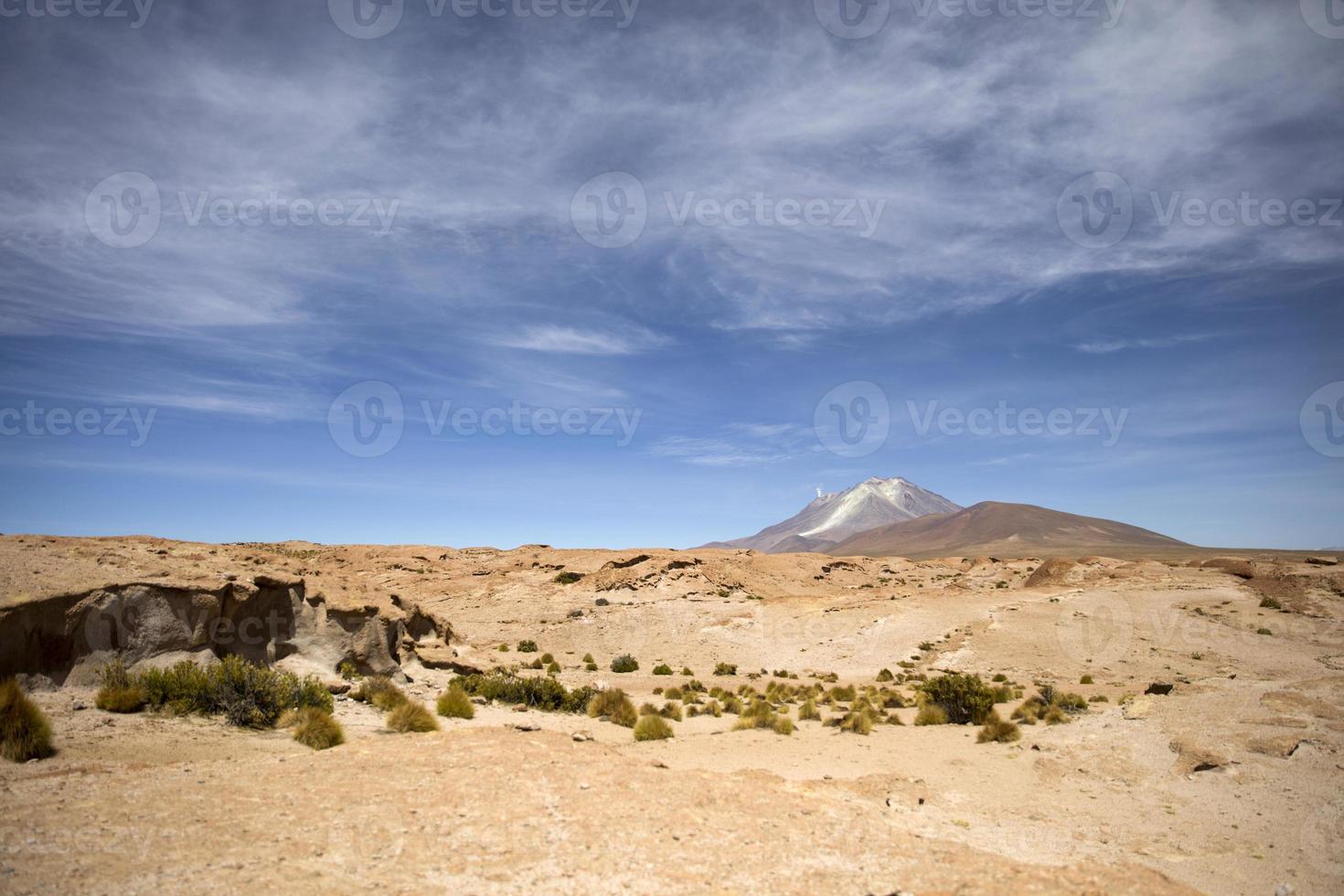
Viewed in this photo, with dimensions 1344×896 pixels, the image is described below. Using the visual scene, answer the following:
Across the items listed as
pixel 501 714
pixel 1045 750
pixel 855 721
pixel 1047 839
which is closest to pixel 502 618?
pixel 501 714

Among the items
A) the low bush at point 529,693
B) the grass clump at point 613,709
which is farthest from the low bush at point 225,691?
the grass clump at point 613,709

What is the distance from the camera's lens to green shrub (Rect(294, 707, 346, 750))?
1017 centimetres

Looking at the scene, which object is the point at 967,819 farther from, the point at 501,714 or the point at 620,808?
the point at 501,714

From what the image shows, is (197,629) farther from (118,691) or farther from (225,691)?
(118,691)

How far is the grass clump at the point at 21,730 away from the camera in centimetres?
781

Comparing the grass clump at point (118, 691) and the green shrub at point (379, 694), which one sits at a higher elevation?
the grass clump at point (118, 691)

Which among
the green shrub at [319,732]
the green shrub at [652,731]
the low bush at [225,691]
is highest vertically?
the low bush at [225,691]

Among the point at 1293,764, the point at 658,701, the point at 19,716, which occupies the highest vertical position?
the point at 19,716

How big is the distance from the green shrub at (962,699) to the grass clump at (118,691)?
17.6 meters

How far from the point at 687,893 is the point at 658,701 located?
47.3 feet

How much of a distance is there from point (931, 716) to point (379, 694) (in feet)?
44.2

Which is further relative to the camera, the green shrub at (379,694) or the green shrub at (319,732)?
the green shrub at (379,694)

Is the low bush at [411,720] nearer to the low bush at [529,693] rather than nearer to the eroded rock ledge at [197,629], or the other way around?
the eroded rock ledge at [197,629]

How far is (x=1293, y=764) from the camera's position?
37.4ft
